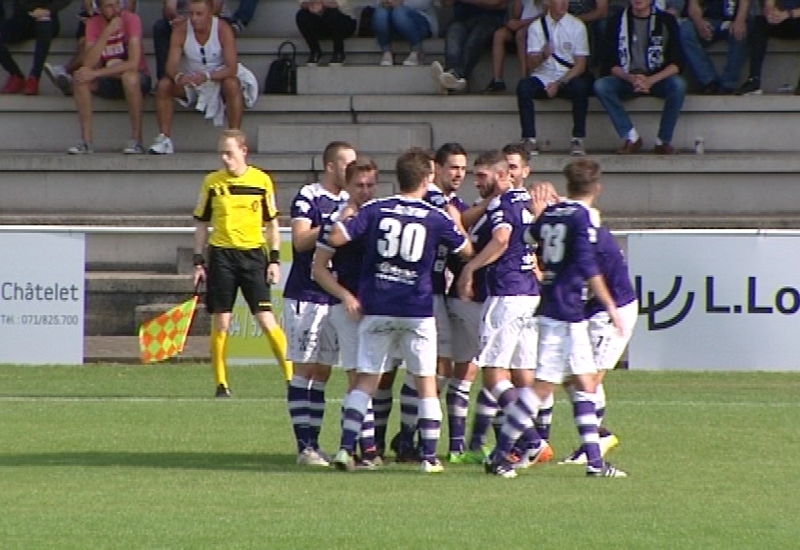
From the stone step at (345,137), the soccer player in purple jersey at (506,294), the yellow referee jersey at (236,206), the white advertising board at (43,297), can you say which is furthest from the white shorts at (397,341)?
the stone step at (345,137)

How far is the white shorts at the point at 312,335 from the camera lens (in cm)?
1165

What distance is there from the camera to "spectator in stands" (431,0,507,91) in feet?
77.2

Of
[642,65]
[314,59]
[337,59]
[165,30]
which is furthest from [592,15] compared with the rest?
[165,30]

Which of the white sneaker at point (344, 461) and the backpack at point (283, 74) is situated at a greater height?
the backpack at point (283, 74)

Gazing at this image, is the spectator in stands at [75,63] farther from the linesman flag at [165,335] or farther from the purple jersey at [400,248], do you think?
the purple jersey at [400,248]

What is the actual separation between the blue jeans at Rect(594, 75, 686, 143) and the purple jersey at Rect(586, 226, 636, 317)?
11.0 metres

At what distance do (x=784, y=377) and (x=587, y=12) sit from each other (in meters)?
7.30

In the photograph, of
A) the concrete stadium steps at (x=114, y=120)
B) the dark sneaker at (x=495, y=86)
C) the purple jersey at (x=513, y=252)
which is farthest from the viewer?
the concrete stadium steps at (x=114, y=120)

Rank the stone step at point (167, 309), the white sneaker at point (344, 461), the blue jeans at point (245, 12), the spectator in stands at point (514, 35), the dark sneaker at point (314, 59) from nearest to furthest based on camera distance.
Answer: the white sneaker at point (344, 461) < the stone step at point (167, 309) < the spectator in stands at point (514, 35) < the dark sneaker at point (314, 59) < the blue jeans at point (245, 12)

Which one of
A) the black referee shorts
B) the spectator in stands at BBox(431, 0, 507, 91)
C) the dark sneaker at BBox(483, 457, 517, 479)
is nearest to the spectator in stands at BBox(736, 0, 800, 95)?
the spectator in stands at BBox(431, 0, 507, 91)

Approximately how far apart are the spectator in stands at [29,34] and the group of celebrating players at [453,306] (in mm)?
12750

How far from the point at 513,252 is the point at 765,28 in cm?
1206

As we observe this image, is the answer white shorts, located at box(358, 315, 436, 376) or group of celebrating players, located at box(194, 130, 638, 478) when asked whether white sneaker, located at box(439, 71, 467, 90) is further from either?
white shorts, located at box(358, 315, 436, 376)

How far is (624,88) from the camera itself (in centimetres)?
2238
